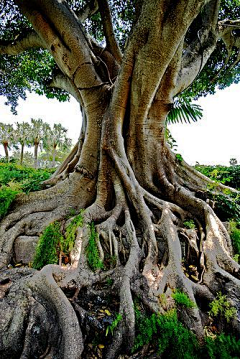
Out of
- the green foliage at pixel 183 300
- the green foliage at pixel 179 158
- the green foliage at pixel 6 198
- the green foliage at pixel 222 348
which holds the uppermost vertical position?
the green foliage at pixel 179 158

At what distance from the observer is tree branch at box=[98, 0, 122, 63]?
434 cm

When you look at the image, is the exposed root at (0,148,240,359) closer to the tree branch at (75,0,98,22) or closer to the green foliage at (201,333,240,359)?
the green foliage at (201,333,240,359)

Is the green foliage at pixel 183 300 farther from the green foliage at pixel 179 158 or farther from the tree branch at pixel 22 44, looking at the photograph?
the tree branch at pixel 22 44

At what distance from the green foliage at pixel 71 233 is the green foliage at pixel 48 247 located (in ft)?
0.21

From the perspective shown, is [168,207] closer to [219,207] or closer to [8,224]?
[219,207]

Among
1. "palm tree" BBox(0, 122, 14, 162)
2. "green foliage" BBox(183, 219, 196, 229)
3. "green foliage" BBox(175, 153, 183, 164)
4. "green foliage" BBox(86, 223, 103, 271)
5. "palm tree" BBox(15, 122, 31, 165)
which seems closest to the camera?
"green foliage" BBox(86, 223, 103, 271)

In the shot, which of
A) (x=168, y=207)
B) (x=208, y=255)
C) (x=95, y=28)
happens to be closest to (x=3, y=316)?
(x=208, y=255)

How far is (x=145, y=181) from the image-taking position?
3721mm

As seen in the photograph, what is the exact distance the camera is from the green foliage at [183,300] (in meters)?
1.82

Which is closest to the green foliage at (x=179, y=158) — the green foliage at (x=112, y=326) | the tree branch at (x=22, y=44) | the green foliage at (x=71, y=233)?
the green foliage at (x=71, y=233)

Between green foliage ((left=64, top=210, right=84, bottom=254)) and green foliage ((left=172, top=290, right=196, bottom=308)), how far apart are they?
4.30ft

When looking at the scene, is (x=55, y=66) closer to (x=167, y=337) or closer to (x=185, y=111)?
(x=185, y=111)

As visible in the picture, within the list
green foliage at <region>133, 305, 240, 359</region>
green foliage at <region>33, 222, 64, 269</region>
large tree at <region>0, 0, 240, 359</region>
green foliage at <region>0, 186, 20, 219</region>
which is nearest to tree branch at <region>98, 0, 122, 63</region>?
large tree at <region>0, 0, 240, 359</region>

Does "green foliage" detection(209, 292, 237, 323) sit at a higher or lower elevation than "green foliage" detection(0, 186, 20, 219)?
lower
